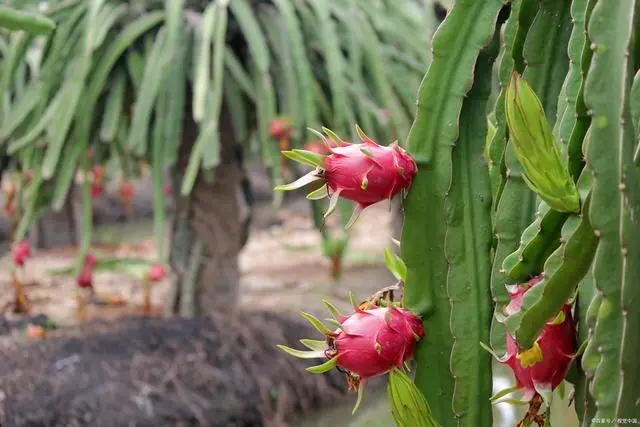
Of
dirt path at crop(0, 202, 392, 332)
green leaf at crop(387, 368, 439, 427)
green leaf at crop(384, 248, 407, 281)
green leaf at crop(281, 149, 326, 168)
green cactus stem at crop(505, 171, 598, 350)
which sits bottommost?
dirt path at crop(0, 202, 392, 332)

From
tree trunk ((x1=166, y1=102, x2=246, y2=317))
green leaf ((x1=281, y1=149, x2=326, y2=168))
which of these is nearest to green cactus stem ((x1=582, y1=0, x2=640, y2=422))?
green leaf ((x1=281, y1=149, x2=326, y2=168))

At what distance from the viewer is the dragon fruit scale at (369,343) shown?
67 centimetres

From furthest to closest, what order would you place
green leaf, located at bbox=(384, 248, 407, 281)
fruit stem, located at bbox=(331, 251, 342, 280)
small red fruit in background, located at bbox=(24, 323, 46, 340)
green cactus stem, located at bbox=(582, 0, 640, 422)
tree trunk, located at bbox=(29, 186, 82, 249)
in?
tree trunk, located at bbox=(29, 186, 82, 249) < fruit stem, located at bbox=(331, 251, 342, 280) < small red fruit in background, located at bbox=(24, 323, 46, 340) < green leaf, located at bbox=(384, 248, 407, 281) < green cactus stem, located at bbox=(582, 0, 640, 422)

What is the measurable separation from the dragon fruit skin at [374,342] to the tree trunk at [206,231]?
6.84 feet

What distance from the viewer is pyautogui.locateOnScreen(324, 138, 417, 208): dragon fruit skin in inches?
26.6

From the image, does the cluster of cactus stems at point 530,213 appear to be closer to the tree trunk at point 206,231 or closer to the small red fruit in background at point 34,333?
the tree trunk at point 206,231

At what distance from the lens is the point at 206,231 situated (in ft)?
9.05

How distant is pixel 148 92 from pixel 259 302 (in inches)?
63.3

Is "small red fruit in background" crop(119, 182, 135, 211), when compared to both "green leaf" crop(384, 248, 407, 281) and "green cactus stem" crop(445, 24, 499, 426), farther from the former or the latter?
"green cactus stem" crop(445, 24, 499, 426)

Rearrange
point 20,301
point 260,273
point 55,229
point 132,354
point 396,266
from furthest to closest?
point 55,229, point 260,273, point 20,301, point 132,354, point 396,266

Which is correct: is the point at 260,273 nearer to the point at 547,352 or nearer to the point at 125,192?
the point at 125,192

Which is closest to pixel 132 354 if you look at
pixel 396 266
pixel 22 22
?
pixel 22 22

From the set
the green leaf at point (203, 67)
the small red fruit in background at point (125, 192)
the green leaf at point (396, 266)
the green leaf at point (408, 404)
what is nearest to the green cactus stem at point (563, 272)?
the green leaf at point (408, 404)

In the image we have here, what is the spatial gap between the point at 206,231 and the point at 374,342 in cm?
214
